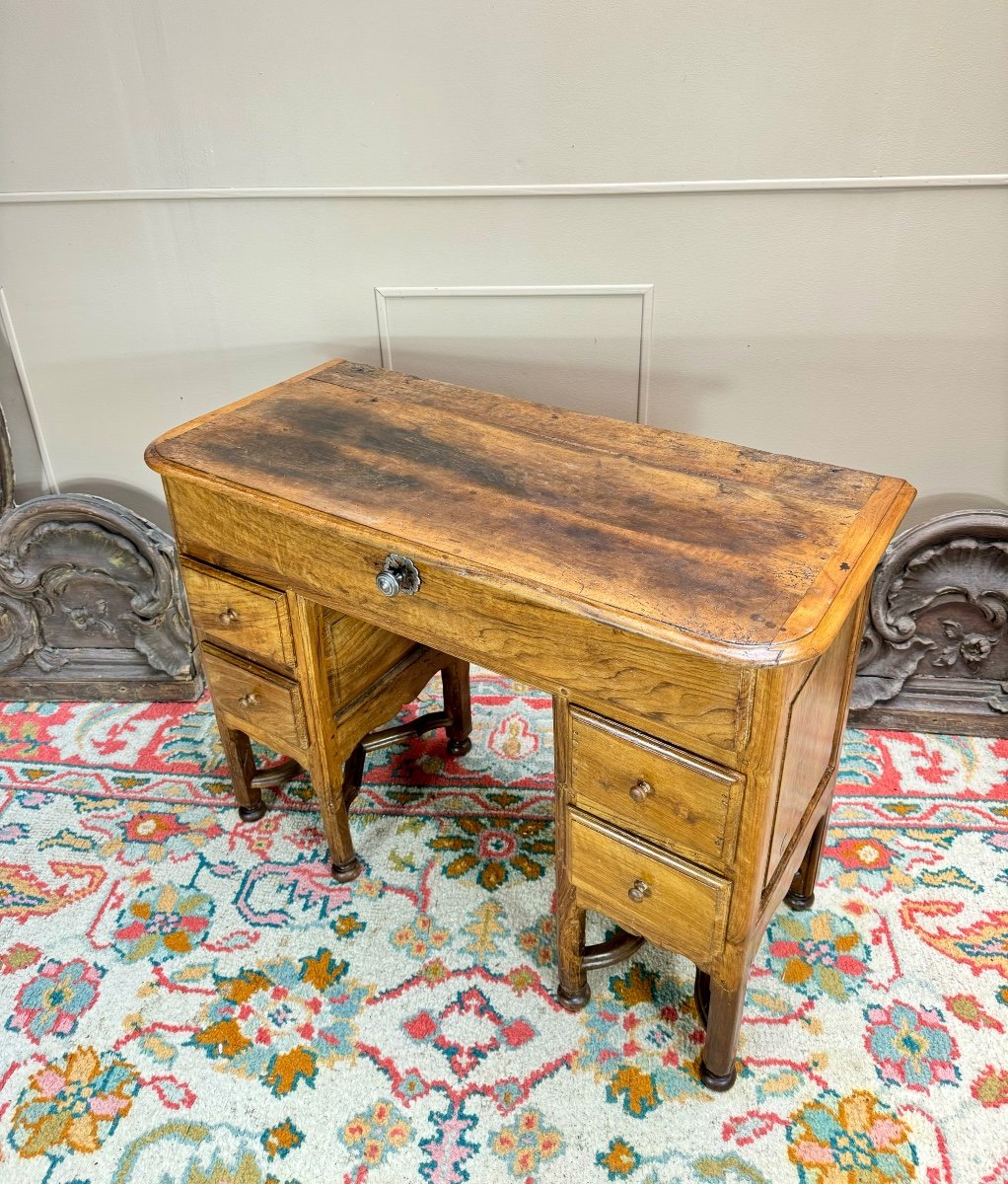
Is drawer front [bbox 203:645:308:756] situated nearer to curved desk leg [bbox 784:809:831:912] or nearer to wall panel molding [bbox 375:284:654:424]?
wall panel molding [bbox 375:284:654:424]

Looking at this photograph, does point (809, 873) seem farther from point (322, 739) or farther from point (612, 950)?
point (322, 739)

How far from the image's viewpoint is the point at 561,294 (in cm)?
201

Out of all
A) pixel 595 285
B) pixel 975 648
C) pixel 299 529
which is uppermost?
pixel 595 285

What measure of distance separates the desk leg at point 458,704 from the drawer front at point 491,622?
612mm

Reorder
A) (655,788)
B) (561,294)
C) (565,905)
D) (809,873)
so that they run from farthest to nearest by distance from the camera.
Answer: (561,294)
(809,873)
(565,905)
(655,788)

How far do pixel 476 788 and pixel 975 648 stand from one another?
3.87 ft

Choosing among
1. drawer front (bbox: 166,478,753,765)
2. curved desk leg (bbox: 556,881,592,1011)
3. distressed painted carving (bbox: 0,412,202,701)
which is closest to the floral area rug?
curved desk leg (bbox: 556,881,592,1011)

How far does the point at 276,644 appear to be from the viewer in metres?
1.68

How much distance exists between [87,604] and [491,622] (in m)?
1.50

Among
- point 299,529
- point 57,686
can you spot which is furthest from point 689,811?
point 57,686

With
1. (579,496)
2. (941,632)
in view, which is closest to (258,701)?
(579,496)

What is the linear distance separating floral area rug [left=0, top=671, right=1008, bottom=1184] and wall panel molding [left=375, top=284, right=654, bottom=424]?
0.90 meters

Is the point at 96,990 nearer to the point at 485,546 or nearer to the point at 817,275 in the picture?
the point at 485,546

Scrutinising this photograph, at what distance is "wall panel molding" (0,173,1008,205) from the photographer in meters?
1.75
